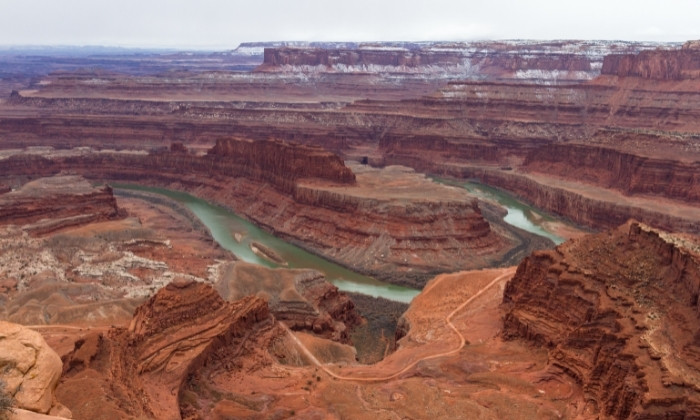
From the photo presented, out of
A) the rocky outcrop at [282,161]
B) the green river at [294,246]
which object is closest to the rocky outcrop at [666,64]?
the green river at [294,246]

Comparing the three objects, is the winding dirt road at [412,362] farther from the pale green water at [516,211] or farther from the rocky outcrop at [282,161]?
the rocky outcrop at [282,161]

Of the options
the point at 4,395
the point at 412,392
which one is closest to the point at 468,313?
the point at 412,392

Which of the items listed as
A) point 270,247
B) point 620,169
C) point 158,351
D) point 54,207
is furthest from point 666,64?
point 158,351

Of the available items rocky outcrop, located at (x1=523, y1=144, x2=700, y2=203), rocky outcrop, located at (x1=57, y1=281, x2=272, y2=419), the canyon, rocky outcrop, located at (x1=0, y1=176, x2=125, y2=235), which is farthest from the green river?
rocky outcrop, located at (x1=57, y1=281, x2=272, y2=419)

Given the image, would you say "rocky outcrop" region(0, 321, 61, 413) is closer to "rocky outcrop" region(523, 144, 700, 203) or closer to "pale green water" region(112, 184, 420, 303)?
"pale green water" region(112, 184, 420, 303)

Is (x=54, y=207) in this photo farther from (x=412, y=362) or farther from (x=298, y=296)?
(x=412, y=362)

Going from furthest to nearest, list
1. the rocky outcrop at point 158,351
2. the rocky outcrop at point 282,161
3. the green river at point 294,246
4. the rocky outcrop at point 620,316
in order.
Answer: the rocky outcrop at point 282,161
the green river at point 294,246
the rocky outcrop at point 620,316
the rocky outcrop at point 158,351
